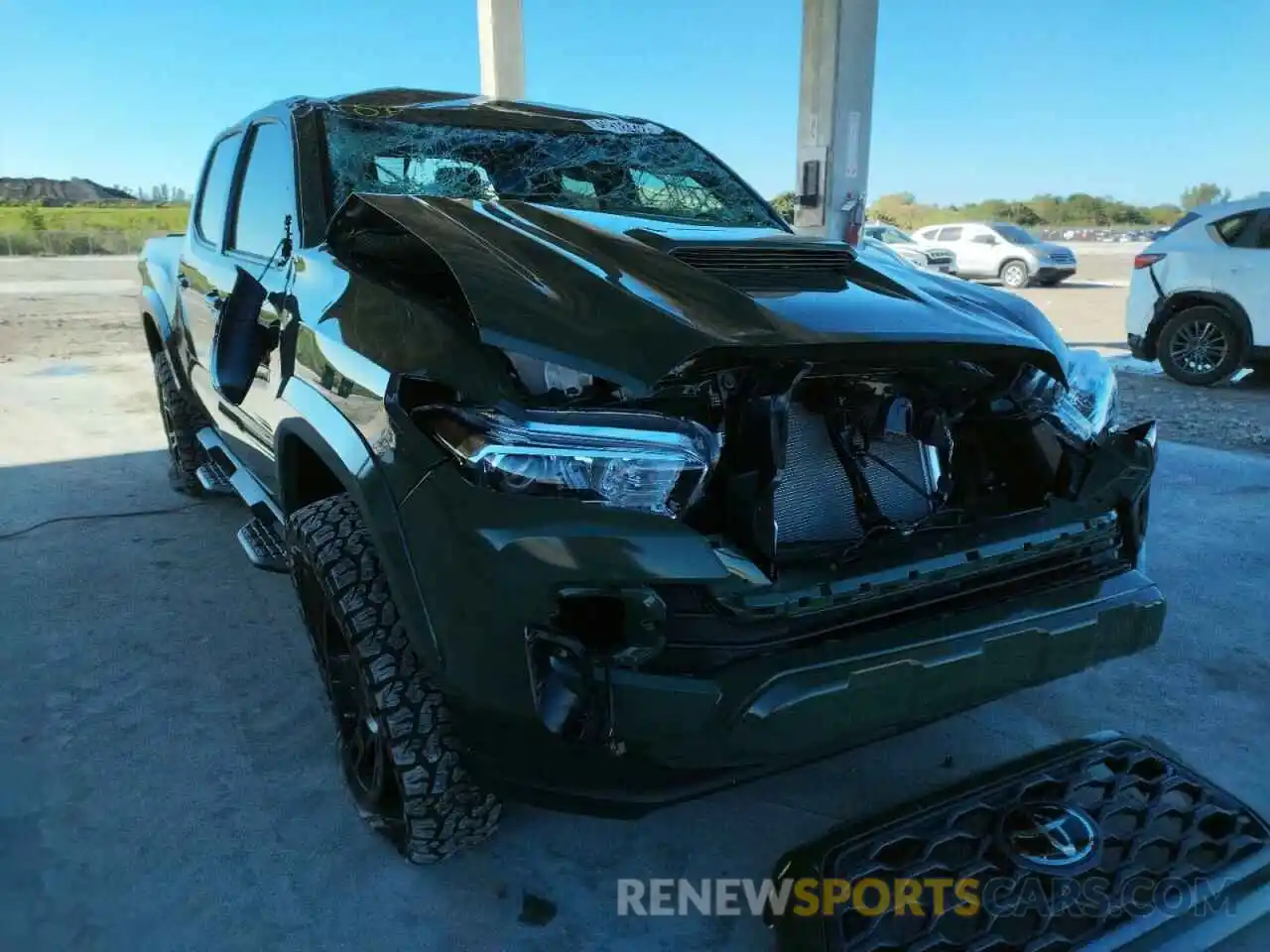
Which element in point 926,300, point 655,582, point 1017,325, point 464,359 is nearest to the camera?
point 655,582

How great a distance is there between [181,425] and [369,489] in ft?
10.1

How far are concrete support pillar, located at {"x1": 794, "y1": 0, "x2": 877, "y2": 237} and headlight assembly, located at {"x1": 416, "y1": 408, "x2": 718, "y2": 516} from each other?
7850mm

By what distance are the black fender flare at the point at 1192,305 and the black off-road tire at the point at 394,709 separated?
7.92 metres

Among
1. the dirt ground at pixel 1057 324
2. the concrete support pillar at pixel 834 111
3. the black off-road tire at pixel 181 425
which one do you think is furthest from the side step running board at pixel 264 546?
the concrete support pillar at pixel 834 111

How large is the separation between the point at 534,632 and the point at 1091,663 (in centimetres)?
116

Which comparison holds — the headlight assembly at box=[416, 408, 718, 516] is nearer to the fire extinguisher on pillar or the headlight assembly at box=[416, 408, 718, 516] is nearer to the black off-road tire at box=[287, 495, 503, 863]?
the black off-road tire at box=[287, 495, 503, 863]

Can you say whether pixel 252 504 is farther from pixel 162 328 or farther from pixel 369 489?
pixel 162 328

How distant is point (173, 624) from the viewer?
3.21 m

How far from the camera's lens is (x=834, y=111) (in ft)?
29.1

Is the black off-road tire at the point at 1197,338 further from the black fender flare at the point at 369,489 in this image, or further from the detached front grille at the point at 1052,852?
the black fender flare at the point at 369,489

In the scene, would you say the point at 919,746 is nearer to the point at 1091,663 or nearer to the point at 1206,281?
the point at 1091,663

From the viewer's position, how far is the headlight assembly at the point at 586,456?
5.05 ft

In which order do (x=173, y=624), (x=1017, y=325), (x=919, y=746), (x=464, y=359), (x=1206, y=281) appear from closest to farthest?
(x=464, y=359) < (x=1017, y=325) < (x=919, y=746) < (x=173, y=624) < (x=1206, y=281)

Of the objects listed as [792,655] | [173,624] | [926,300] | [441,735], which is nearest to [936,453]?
[926,300]
